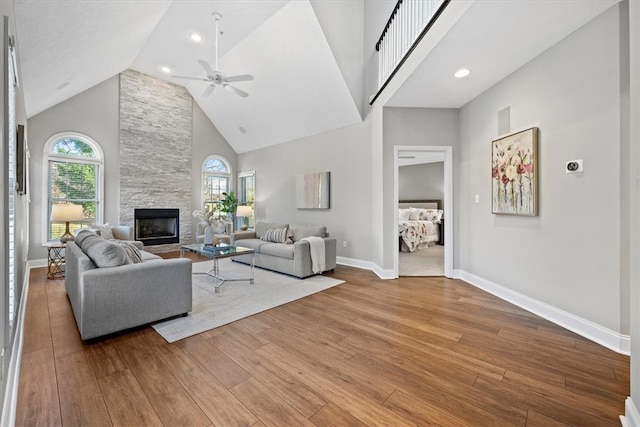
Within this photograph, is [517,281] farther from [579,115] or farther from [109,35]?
[109,35]

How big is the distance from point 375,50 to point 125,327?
533 centimetres

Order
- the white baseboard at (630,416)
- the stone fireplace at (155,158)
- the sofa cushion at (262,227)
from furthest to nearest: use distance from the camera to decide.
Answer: the stone fireplace at (155,158), the sofa cushion at (262,227), the white baseboard at (630,416)

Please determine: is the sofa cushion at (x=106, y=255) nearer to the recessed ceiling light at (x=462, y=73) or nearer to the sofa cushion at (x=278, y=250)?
the sofa cushion at (x=278, y=250)

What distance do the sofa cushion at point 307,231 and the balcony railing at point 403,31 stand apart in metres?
2.43

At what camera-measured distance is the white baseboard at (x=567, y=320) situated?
222 cm

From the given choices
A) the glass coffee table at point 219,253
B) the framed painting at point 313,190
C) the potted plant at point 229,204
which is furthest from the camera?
the potted plant at point 229,204

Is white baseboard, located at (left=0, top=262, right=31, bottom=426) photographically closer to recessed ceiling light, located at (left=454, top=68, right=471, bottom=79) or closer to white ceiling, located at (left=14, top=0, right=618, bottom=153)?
white ceiling, located at (left=14, top=0, right=618, bottom=153)

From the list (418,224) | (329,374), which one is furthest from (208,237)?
(418,224)

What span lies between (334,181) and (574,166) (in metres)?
3.78

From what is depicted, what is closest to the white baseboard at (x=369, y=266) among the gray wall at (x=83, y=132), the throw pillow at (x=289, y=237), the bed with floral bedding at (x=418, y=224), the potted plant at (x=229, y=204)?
the throw pillow at (x=289, y=237)

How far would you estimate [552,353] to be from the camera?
2.19 metres

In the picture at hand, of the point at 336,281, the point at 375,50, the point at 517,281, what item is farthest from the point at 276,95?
the point at 517,281

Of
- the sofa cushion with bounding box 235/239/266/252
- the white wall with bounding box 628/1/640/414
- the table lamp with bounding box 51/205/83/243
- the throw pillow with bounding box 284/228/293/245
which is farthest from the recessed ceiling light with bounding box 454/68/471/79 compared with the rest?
the table lamp with bounding box 51/205/83/243

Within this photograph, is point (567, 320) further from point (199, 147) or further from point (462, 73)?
point (199, 147)
